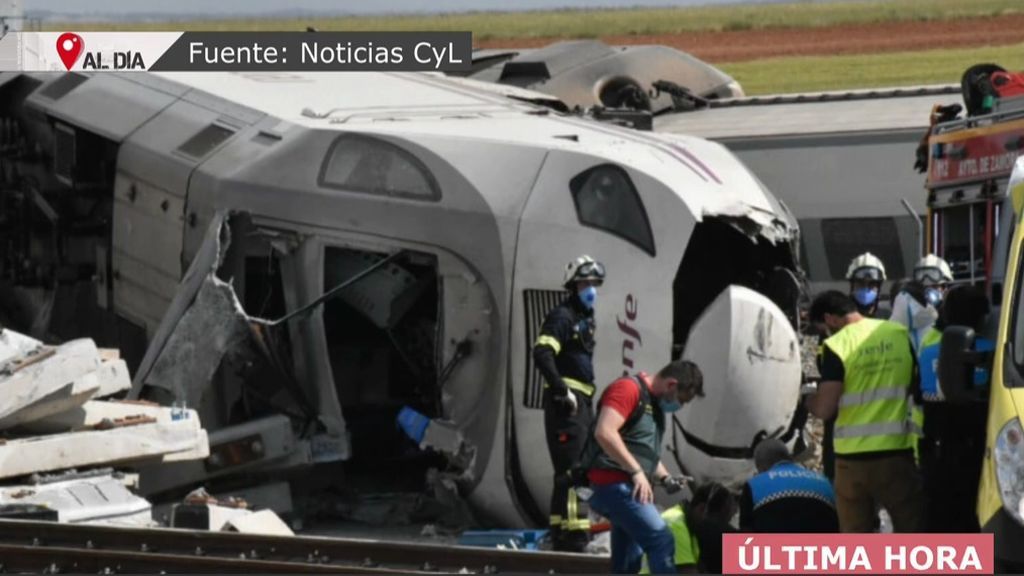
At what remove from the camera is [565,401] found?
12.2m

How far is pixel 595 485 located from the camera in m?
10.1

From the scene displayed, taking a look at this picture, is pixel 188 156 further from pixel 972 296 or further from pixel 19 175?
pixel 972 296

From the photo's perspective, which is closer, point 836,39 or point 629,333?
point 629,333

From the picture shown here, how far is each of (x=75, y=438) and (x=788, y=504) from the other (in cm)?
576

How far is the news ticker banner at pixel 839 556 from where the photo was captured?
8.62 metres

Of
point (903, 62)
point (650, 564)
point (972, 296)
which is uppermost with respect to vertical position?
point (903, 62)

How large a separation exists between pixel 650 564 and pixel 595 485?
0.57m

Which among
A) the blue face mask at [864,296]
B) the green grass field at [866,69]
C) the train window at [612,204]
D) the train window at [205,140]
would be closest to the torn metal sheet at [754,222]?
the train window at [612,204]

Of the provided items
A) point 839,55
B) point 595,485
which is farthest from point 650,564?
point 839,55

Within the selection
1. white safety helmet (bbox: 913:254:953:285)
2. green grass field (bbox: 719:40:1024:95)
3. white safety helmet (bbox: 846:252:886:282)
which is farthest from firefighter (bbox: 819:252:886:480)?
green grass field (bbox: 719:40:1024:95)

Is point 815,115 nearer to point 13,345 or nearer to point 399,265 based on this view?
point 399,265

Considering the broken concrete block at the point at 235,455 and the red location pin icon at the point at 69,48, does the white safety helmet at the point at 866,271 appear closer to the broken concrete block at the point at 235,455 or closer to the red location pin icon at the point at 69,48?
the broken concrete block at the point at 235,455

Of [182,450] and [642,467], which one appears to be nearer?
[642,467]

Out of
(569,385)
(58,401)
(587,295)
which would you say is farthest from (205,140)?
(569,385)
